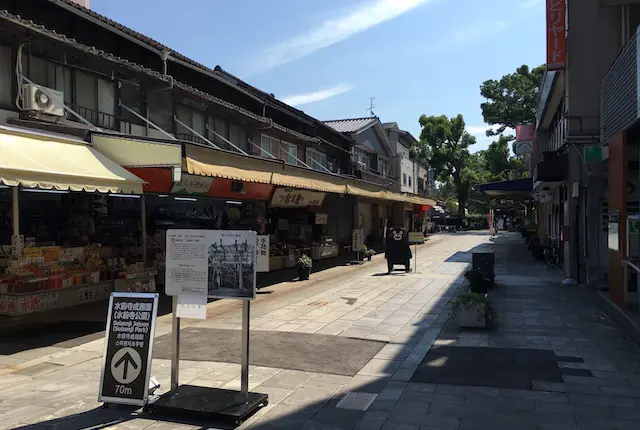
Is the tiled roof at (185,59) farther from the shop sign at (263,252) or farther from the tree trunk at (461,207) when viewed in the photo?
the tree trunk at (461,207)

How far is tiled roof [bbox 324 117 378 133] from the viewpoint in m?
32.8

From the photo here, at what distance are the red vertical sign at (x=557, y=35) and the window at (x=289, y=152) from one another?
1124cm

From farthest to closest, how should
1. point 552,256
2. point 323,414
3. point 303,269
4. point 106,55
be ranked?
1. point 552,256
2. point 303,269
3. point 106,55
4. point 323,414

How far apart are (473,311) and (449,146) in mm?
57359

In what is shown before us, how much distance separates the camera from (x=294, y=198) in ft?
65.4

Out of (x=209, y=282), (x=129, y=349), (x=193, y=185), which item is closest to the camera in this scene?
(x=129, y=349)

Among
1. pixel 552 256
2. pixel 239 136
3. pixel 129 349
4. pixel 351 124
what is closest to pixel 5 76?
pixel 129 349

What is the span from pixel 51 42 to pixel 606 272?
1430cm

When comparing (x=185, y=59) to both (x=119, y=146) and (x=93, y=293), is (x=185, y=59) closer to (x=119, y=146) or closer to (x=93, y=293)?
(x=119, y=146)

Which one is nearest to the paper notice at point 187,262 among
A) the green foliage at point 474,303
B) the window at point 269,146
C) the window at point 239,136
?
the green foliage at point 474,303

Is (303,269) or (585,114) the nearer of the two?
(585,114)

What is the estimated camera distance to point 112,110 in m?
12.9

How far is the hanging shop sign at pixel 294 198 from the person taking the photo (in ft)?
61.1

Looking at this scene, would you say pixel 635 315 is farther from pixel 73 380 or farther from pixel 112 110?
pixel 112 110
